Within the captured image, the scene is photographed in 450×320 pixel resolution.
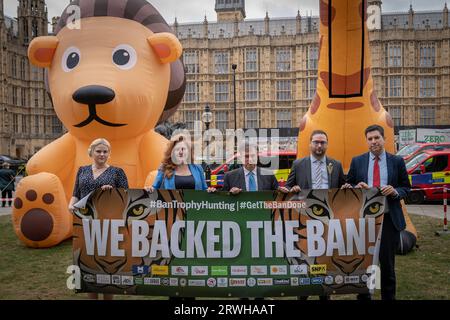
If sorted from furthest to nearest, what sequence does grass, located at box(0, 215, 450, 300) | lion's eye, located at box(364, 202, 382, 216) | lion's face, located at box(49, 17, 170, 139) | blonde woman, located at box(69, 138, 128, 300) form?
lion's face, located at box(49, 17, 170, 139) → grass, located at box(0, 215, 450, 300) → blonde woman, located at box(69, 138, 128, 300) → lion's eye, located at box(364, 202, 382, 216)

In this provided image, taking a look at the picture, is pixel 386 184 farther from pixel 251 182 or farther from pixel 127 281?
pixel 127 281

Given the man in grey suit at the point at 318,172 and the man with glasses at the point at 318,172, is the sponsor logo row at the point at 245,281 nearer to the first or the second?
the man with glasses at the point at 318,172

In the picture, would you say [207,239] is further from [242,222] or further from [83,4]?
[83,4]

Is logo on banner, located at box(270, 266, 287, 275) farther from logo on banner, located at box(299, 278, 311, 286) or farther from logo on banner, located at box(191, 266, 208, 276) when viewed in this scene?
logo on banner, located at box(191, 266, 208, 276)

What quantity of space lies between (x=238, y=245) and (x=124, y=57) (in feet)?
11.3

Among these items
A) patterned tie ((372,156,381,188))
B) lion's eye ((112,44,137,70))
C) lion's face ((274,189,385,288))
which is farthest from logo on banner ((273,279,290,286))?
lion's eye ((112,44,137,70))

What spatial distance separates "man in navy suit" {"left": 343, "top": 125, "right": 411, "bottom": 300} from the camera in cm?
356

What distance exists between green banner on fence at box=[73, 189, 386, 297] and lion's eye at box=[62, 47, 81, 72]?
9.64 ft

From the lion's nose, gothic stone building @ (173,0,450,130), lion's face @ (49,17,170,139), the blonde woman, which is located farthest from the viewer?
gothic stone building @ (173,0,450,130)

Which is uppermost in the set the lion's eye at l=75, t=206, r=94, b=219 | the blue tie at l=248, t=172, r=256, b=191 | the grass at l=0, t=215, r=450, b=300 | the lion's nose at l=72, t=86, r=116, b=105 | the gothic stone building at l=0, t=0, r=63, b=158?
the gothic stone building at l=0, t=0, r=63, b=158

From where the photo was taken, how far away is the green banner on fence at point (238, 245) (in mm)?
3428

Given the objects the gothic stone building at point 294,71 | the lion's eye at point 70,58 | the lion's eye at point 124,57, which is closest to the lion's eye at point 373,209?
the lion's eye at point 124,57

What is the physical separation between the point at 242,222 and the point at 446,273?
9.59 ft

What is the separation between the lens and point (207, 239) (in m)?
3.48
